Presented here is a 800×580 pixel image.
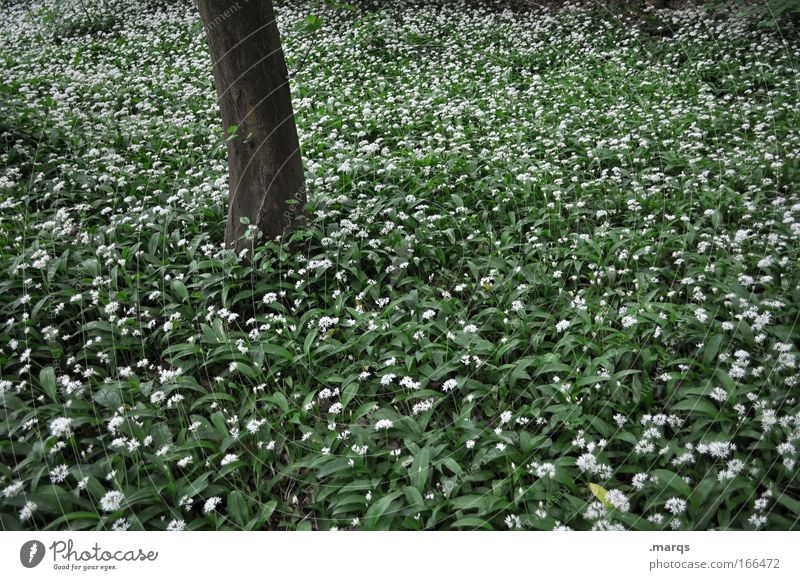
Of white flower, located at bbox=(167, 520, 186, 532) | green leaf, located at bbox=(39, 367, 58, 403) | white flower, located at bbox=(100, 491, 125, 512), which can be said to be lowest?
white flower, located at bbox=(167, 520, 186, 532)

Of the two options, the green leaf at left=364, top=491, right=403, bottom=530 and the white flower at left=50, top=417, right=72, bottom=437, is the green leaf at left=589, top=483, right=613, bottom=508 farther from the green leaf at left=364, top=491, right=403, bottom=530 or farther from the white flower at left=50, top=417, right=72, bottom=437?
the white flower at left=50, top=417, right=72, bottom=437

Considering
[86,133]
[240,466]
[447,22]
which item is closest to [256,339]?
[240,466]

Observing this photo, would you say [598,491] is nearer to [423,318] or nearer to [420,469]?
[420,469]

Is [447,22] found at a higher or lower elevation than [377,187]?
higher

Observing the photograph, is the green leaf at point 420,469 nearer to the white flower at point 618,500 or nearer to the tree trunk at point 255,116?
the white flower at point 618,500

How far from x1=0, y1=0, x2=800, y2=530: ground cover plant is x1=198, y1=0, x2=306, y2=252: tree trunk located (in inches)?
10.3

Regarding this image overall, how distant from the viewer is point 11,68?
800 centimetres

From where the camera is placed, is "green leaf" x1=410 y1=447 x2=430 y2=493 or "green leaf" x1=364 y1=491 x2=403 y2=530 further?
"green leaf" x1=410 y1=447 x2=430 y2=493

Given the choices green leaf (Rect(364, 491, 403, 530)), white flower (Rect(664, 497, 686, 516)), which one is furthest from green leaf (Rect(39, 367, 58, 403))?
white flower (Rect(664, 497, 686, 516))

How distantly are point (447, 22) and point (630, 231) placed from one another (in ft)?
25.4

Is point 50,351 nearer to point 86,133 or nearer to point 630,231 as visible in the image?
point 86,133

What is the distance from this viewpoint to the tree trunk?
140 inches
